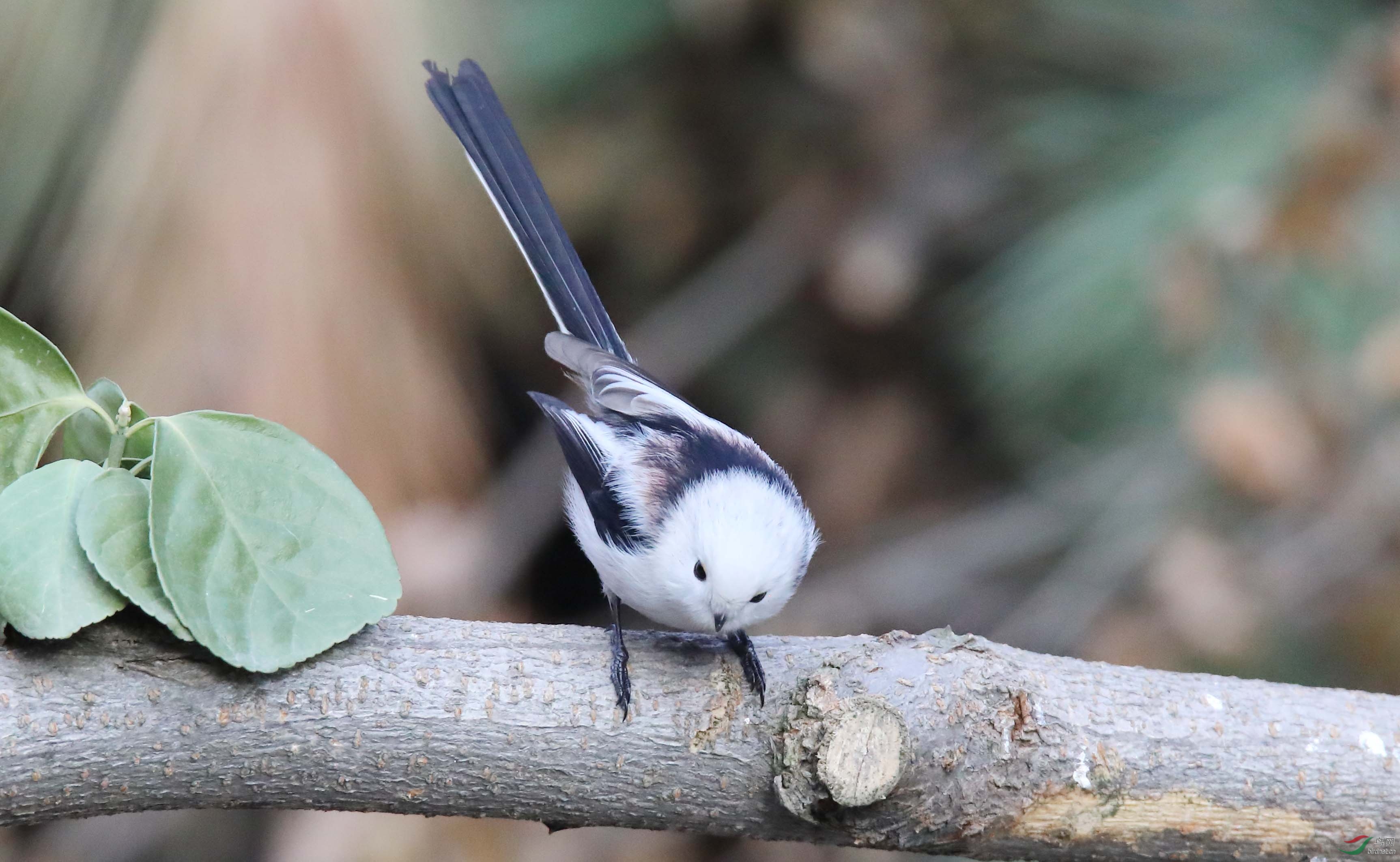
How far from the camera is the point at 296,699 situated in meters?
1.04

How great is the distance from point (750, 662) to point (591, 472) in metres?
0.35

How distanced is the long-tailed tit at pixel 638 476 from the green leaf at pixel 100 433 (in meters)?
0.49

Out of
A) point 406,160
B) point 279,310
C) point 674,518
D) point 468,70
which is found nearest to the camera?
point 674,518

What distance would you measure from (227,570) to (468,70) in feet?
2.52

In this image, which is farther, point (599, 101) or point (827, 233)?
point (827, 233)

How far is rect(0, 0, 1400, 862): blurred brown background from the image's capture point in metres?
1.80

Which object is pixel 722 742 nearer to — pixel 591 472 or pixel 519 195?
pixel 591 472

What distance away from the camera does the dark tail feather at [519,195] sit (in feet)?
4.74

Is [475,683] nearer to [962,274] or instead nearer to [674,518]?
[674,518]

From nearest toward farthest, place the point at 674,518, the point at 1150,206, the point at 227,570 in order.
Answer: the point at 227,570
the point at 674,518
the point at 1150,206

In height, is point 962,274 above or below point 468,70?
above

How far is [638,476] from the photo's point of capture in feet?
4.48

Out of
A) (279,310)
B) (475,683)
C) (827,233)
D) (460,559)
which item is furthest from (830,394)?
(475,683)

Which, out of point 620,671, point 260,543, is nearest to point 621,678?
point 620,671
